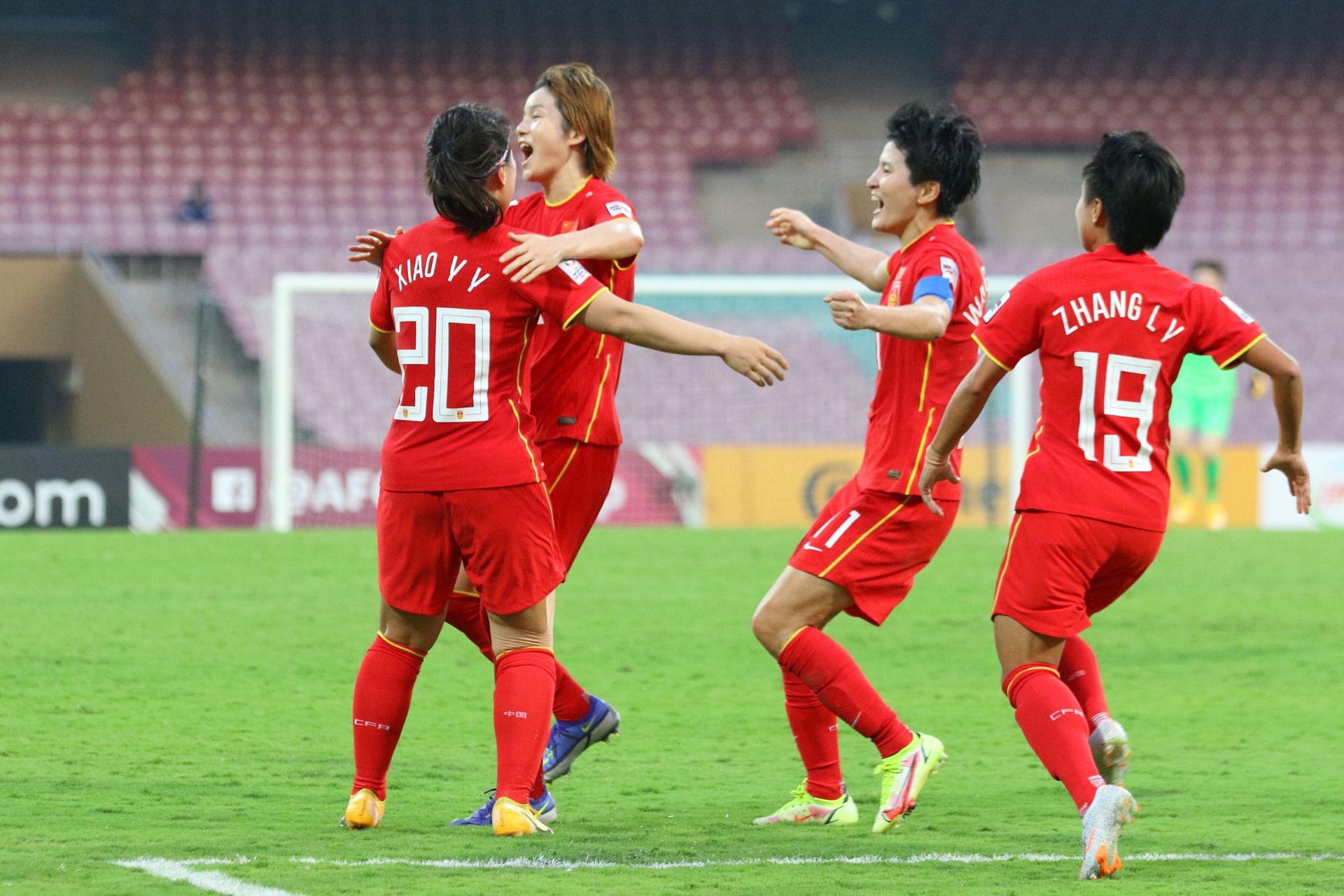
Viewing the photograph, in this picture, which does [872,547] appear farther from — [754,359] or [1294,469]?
[1294,469]

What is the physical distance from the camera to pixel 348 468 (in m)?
15.5

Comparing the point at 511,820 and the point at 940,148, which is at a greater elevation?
the point at 940,148

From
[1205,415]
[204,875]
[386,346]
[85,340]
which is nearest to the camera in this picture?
[204,875]

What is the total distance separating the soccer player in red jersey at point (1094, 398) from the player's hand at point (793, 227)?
1.27 m

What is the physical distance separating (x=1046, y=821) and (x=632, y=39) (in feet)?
70.8

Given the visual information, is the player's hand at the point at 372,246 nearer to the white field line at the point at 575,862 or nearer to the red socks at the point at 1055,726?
the white field line at the point at 575,862

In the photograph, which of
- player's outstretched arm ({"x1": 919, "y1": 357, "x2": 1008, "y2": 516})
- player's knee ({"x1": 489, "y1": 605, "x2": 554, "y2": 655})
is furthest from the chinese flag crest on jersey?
player's knee ({"x1": 489, "y1": 605, "x2": 554, "y2": 655})

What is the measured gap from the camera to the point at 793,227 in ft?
18.0

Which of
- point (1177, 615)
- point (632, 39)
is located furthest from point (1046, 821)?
point (632, 39)

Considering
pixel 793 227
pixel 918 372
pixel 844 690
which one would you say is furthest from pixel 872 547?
pixel 793 227

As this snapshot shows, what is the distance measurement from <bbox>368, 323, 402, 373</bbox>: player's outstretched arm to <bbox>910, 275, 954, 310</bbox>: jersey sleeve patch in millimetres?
1385

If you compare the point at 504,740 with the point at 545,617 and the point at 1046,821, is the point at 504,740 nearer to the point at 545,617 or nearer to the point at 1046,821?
the point at 545,617

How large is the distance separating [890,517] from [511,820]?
52.6 inches

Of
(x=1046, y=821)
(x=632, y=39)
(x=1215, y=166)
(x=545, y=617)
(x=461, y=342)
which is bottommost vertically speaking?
(x=1046, y=821)
